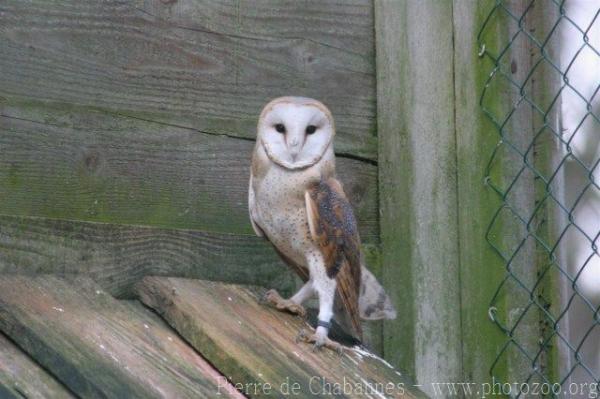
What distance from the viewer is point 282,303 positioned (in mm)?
3312

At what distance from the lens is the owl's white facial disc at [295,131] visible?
3381 millimetres

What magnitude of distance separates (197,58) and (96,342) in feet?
3.30

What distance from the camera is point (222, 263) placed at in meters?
3.37

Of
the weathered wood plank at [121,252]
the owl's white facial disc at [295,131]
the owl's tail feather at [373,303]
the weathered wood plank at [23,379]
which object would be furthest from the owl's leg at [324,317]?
the weathered wood plank at [23,379]

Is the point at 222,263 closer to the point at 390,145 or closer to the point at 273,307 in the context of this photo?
the point at 273,307

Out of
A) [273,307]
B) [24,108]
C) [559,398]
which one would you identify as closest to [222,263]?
[273,307]

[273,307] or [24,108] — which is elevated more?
[24,108]

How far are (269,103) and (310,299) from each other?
592 mm

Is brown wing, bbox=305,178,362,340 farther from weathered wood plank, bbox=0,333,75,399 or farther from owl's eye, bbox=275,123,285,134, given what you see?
weathered wood plank, bbox=0,333,75,399

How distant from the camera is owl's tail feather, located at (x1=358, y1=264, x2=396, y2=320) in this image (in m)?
3.42

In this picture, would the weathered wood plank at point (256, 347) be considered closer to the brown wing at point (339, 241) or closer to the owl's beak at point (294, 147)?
the brown wing at point (339, 241)

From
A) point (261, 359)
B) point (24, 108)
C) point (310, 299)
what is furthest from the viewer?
point (310, 299)

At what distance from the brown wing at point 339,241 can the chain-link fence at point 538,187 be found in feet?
1.30

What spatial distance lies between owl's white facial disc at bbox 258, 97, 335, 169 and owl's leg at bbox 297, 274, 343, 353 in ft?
1.15
